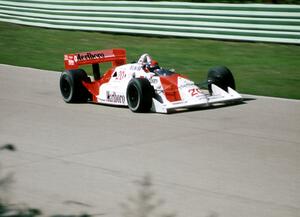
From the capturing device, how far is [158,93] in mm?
11625

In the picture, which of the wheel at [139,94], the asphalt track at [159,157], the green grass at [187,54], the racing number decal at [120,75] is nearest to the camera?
the asphalt track at [159,157]

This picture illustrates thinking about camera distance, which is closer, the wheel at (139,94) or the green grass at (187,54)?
the wheel at (139,94)

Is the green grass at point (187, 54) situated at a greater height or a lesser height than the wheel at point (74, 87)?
greater

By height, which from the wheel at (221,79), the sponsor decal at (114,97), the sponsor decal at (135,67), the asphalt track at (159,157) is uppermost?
the sponsor decal at (135,67)

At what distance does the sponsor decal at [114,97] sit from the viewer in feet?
39.5

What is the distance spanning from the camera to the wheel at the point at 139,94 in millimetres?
11289

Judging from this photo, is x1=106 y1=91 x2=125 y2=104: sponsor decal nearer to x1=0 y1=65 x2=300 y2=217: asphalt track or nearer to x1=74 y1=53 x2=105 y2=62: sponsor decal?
x1=0 y1=65 x2=300 y2=217: asphalt track

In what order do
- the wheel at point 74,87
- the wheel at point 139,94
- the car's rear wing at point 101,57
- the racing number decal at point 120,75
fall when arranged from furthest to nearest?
1. the car's rear wing at point 101,57
2. the wheel at point 74,87
3. the racing number decal at point 120,75
4. the wheel at point 139,94

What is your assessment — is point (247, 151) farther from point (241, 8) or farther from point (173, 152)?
point (241, 8)

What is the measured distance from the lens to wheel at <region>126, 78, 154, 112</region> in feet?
37.0

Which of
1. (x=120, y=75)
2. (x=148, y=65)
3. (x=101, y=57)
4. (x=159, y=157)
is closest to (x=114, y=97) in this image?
(x=120, y=75)

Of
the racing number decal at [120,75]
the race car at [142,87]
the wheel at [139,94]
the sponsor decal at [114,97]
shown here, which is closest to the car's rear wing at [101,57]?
the race car at [142,87]

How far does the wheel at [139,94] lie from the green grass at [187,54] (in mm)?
2842

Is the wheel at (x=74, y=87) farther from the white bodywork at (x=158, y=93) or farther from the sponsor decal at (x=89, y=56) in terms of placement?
the white bodywork at (x=158, y=93)
